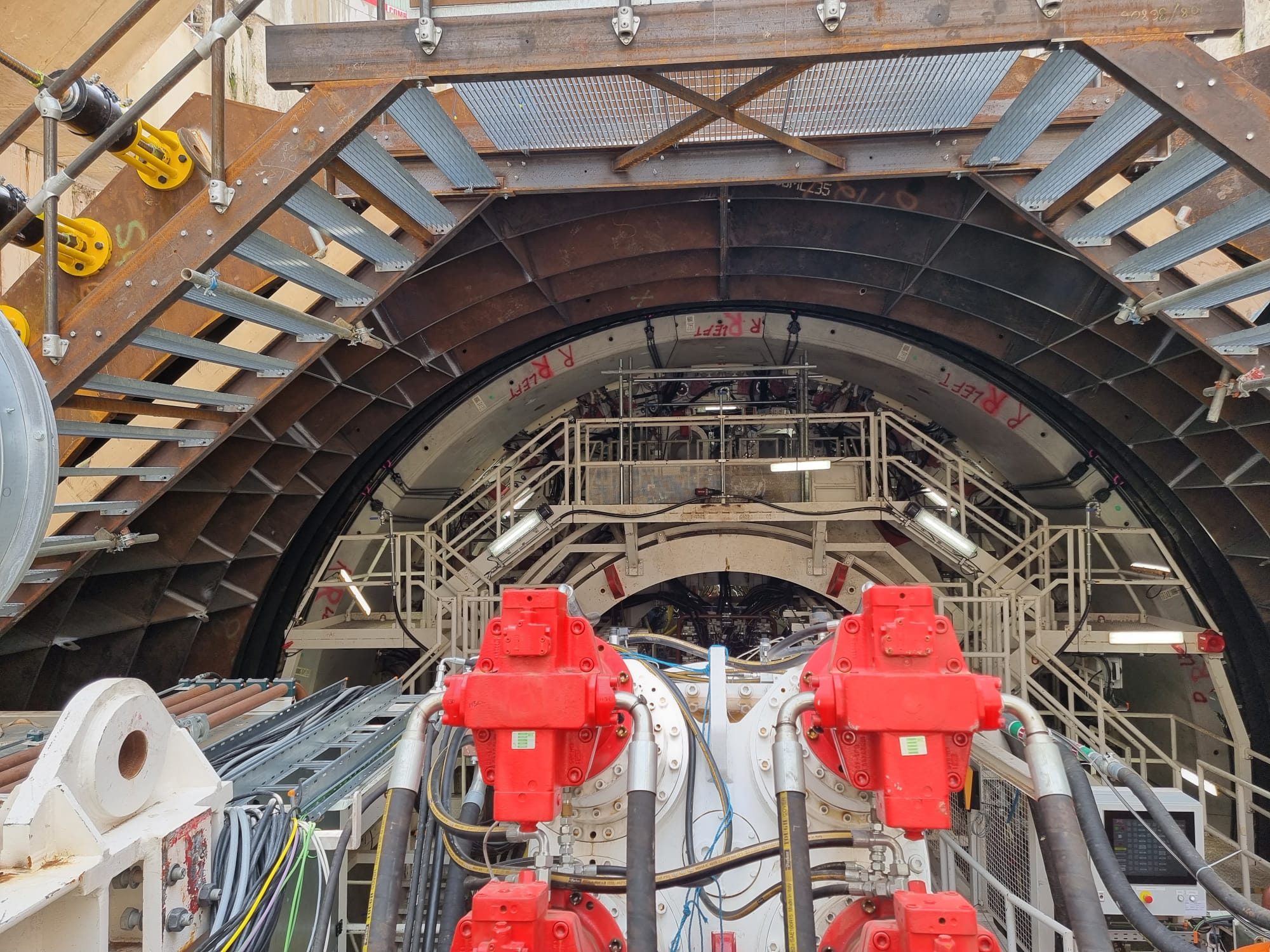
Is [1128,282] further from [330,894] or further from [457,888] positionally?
[330,894]

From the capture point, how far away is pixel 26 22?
522cm

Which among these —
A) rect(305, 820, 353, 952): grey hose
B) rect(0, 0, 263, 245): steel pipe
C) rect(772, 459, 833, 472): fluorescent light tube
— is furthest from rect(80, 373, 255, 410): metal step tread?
rect(772, 459, 833, 472): fluorescent light tube

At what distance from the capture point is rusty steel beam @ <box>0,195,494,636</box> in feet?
13.5

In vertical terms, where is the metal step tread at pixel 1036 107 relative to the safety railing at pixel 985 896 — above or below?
above

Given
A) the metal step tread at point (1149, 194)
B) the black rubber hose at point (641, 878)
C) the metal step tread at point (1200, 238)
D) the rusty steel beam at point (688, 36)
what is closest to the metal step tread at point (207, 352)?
the rusty steel beam at point (688, 36)

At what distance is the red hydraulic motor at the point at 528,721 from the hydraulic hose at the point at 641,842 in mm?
52

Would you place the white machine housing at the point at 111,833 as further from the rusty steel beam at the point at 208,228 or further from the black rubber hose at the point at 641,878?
the rusty steel beam at the point at 208,228

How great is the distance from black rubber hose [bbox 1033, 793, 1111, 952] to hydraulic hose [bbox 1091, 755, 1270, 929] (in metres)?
1.13

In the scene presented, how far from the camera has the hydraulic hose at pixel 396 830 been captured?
181 cm

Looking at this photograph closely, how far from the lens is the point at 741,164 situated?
4109mm

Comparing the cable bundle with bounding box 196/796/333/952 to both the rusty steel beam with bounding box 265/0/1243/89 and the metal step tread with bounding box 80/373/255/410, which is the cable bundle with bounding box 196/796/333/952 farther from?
the rusty steel beam with bounding box 265/0/1243/89

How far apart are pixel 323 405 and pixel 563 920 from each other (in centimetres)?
499

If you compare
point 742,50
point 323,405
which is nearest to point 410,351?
point 323,405

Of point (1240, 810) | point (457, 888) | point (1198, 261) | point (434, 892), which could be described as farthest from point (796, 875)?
point (1240, 810)
